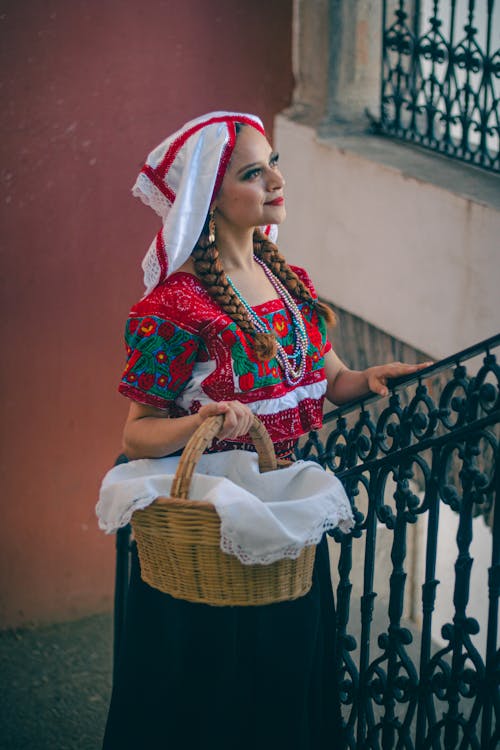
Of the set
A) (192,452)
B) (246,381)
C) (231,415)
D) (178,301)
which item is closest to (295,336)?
(246,381)

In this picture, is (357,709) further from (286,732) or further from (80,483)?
(80,483)

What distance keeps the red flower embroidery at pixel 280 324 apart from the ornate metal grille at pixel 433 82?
6.92 ft

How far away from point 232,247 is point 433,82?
2410 millimetres

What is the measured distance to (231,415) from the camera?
2.18 metres

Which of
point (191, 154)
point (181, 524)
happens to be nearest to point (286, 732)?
point (181, 524)

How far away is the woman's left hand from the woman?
27 mm

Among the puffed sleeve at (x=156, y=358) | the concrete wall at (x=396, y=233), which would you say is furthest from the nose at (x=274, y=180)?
the concrete wall at (x=396, y=233)

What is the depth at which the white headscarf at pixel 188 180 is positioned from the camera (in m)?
2.42

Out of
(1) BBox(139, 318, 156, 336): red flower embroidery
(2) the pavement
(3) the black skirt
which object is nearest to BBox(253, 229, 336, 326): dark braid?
(1) BBox(139, 318, 156, 336): red flower embroidery

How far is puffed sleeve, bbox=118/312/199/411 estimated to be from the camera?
2367mm

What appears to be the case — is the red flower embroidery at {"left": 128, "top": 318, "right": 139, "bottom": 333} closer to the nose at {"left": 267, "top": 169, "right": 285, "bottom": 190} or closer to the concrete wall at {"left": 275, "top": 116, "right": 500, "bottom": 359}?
the nose at {"left": 267, "top": 169, "right": 285, "bottom": 190}

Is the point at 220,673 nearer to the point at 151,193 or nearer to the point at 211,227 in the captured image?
the point at 211,227

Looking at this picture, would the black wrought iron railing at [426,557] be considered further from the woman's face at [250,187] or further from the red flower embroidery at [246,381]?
the woman's face at [250,187]

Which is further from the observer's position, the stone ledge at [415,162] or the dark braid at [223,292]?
the stone ledge at [415,162]
